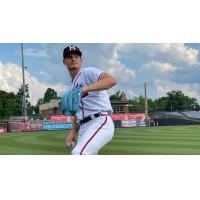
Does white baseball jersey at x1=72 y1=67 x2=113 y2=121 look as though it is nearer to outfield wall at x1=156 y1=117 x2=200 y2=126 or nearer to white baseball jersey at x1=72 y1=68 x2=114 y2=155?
white baseball jersey at x1=72 y1=68 x2=114 y2=155

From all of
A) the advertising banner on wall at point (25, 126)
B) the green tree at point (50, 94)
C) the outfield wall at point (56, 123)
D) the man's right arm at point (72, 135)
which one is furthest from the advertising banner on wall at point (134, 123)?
the man's right arm at point (72, 135)

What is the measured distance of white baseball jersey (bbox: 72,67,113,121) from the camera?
3.72m

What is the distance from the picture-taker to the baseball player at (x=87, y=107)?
11.7 ft

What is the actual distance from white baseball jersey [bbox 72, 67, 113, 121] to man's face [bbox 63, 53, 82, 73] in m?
0.06

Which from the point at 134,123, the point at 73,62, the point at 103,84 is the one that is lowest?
the point at 134,123

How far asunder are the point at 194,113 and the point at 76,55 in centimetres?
1690

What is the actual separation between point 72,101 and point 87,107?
18cm

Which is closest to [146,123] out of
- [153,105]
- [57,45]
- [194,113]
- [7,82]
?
[194,113]

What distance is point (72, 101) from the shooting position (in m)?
3.68

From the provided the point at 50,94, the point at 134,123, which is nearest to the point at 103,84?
the point at 50,94

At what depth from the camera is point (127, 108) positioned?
715 inches

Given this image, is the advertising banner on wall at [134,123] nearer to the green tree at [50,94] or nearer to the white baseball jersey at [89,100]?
the green tree at [50,94]

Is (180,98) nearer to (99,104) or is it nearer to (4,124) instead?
(4,124)

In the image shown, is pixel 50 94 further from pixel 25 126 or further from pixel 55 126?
pixel 55 126
